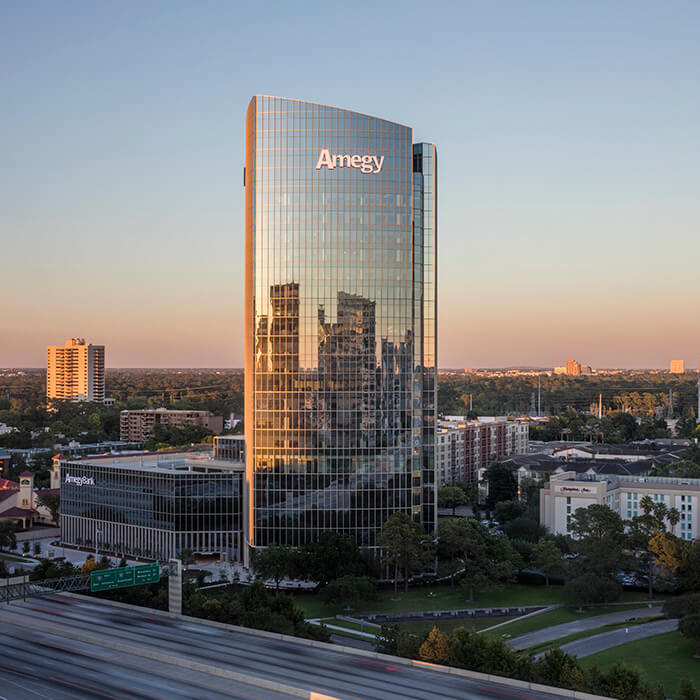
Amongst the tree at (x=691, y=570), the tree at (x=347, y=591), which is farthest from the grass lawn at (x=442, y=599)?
the tree at (x=691, y=570)

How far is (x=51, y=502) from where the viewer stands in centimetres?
15925

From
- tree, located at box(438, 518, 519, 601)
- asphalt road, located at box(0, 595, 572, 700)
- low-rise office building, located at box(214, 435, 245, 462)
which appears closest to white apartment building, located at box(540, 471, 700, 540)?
tree, located at box(438, 518, 519, 601)

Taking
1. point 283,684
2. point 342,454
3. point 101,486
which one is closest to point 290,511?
point 342,454

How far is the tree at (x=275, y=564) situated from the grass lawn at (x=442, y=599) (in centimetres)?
379

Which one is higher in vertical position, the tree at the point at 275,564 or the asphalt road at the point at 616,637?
the tree at the point at 275,564

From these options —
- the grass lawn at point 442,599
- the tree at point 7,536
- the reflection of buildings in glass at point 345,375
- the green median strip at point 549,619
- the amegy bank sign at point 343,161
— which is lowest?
the grass lawn at point 442,599

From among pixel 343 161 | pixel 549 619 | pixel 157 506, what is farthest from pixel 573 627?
pixel 343 161

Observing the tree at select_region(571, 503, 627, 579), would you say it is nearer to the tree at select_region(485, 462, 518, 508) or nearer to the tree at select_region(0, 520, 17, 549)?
the tree at select_region(485, 462, 518, 508)

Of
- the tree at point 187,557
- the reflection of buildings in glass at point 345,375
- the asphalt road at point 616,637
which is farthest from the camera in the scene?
the tree at point 187,557

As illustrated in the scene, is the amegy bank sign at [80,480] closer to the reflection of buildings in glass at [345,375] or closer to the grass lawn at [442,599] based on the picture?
the reflection of buildings in glass at [345,375]

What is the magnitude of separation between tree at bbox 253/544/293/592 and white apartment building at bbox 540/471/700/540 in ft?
171

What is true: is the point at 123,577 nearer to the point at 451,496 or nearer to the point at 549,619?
the point at 549,619

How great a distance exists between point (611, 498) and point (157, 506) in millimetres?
73940

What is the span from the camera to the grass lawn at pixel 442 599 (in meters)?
107
